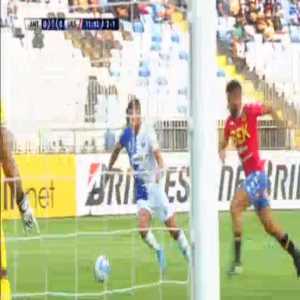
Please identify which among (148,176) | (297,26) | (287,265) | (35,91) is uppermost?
(297,26)

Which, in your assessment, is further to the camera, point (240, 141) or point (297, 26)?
point (297, 26)

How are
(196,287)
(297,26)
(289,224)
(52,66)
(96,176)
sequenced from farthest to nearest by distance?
(297,26), (96,176), (289,224), (52,66), (196,287)

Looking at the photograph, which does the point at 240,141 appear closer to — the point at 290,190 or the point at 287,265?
the point at 287,265

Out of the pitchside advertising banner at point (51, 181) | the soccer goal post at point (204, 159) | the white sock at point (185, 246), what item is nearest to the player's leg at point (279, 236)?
the pitchside advertising banner at point (51, 181)

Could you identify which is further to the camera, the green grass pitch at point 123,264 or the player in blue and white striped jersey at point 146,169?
the player in blue and white striped jersey at point 146,169

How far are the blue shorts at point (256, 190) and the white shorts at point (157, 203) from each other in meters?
0.72

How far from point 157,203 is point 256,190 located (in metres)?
0.94

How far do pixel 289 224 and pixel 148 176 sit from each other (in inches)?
141

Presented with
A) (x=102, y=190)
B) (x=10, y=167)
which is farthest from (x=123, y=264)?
(x=10, y=167)

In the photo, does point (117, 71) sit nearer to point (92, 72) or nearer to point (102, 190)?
Answer: point (92, 72)

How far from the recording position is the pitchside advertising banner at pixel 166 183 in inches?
459

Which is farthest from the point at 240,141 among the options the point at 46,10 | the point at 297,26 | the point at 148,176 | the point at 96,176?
the point at 297,26

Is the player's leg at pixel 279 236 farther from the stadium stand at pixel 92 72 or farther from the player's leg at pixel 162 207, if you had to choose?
the stadium stand at pixel 92 72

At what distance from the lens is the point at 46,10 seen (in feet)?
32.1
